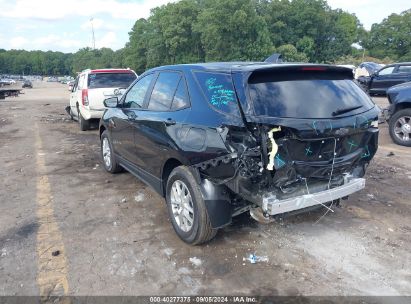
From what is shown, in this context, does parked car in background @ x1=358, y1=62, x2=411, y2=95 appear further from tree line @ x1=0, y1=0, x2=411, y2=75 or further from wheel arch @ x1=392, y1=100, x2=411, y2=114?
tree line @ x1=0, y1=0, x2=411, y2=75

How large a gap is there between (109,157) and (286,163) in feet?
13.1

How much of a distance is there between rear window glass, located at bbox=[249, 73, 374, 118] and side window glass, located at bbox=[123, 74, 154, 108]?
2.00 metres

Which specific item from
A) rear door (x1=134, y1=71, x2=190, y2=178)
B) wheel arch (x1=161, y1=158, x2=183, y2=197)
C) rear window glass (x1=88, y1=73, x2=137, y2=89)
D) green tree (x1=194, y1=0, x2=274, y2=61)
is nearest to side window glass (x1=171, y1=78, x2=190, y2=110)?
rear door (x1=134, y1=71, x2=190, y2=178)

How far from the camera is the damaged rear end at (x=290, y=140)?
341 centimetres

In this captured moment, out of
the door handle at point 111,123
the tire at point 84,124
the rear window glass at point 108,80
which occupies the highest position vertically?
the rear window glass at point 108,80

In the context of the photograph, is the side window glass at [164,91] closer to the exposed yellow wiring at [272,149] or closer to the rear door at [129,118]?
the rear door at [129,118]

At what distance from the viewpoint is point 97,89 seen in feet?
37.1

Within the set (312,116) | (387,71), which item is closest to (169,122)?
(312,116)

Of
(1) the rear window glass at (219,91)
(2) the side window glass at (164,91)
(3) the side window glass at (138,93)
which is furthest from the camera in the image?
(3) the side window glass at (138,93)

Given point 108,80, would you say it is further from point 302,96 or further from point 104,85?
point 302,96

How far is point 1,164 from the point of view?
25.4 ft

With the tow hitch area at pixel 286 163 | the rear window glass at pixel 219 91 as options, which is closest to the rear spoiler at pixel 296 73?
the rear window glass at pixel 219 91

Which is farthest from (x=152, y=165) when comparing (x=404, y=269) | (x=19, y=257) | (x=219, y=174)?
(x=404, y=269)

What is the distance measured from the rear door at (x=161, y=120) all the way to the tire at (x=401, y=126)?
20.5 ft
